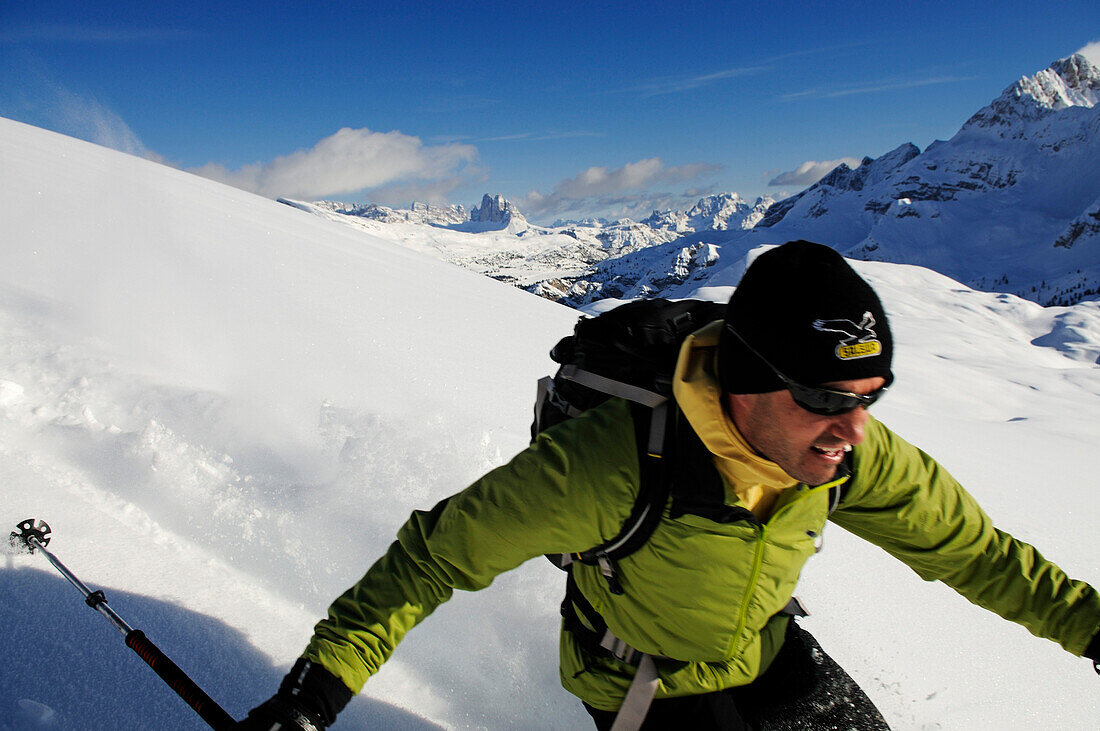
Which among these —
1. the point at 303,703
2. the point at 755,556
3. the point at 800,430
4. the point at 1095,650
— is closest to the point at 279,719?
the point at 303,703

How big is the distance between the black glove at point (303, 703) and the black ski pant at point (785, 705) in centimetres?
95

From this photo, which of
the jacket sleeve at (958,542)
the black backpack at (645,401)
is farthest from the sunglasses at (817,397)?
the jacket sleeve at (958,542)

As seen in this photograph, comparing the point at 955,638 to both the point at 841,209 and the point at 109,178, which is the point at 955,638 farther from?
the point at 841,209

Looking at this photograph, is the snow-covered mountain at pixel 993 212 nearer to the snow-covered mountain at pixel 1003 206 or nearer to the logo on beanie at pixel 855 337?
the snow-covered mountain at pixel 1003 206

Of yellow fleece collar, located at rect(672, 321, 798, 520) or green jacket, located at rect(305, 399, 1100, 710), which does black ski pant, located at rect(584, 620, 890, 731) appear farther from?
yellow fleece collar, located at rect(672, 321, 798, 520)

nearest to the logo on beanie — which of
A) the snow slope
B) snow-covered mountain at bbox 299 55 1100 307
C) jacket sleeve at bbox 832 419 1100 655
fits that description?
jacket sleeve at bbox 832 419 1100 655

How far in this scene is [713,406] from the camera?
1.43 meters

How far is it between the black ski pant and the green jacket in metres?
0.06

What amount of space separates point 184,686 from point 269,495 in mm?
1722

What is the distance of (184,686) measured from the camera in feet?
4.95

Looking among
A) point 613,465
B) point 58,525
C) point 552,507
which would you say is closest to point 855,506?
point 613,465

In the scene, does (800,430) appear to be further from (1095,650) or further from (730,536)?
(1095,650)

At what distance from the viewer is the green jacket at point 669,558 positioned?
143 centimetres

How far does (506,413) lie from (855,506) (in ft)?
9.45
